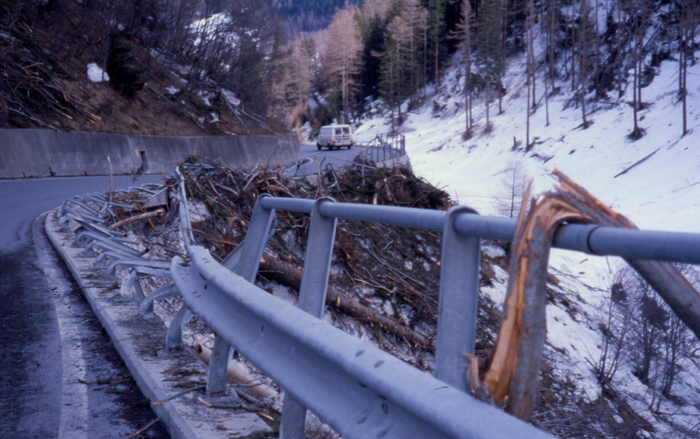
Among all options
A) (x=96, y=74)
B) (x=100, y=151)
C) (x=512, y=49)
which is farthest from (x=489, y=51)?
(x=100, y=151)

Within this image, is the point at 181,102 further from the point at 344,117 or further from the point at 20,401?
the point at 344,117

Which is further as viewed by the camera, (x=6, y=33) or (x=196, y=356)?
(x=6, y=33)

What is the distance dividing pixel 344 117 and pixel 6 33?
70.0 metres

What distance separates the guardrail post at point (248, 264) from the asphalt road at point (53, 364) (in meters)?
0.39

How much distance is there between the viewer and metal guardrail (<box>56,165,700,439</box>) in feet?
3.96

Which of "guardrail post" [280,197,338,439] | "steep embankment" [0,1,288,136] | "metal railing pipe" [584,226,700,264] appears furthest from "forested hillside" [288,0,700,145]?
"metal railing pipe" [584,226,700,264]

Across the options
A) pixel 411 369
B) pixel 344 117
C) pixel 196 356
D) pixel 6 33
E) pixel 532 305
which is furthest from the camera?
pixel 344 117

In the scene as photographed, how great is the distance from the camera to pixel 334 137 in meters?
45.6

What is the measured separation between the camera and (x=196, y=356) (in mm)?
3660

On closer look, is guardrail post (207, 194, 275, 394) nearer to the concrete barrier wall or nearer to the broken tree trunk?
the broken tree trunk

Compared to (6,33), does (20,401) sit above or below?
below

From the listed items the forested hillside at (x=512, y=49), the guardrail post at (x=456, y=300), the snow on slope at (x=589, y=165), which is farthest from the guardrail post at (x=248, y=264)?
the forested hillside at (x=512, y=49)

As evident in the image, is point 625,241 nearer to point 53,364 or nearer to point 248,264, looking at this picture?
point 248,264

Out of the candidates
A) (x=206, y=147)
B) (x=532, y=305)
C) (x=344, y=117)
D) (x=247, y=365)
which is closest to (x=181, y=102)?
(x=206, y=147)
